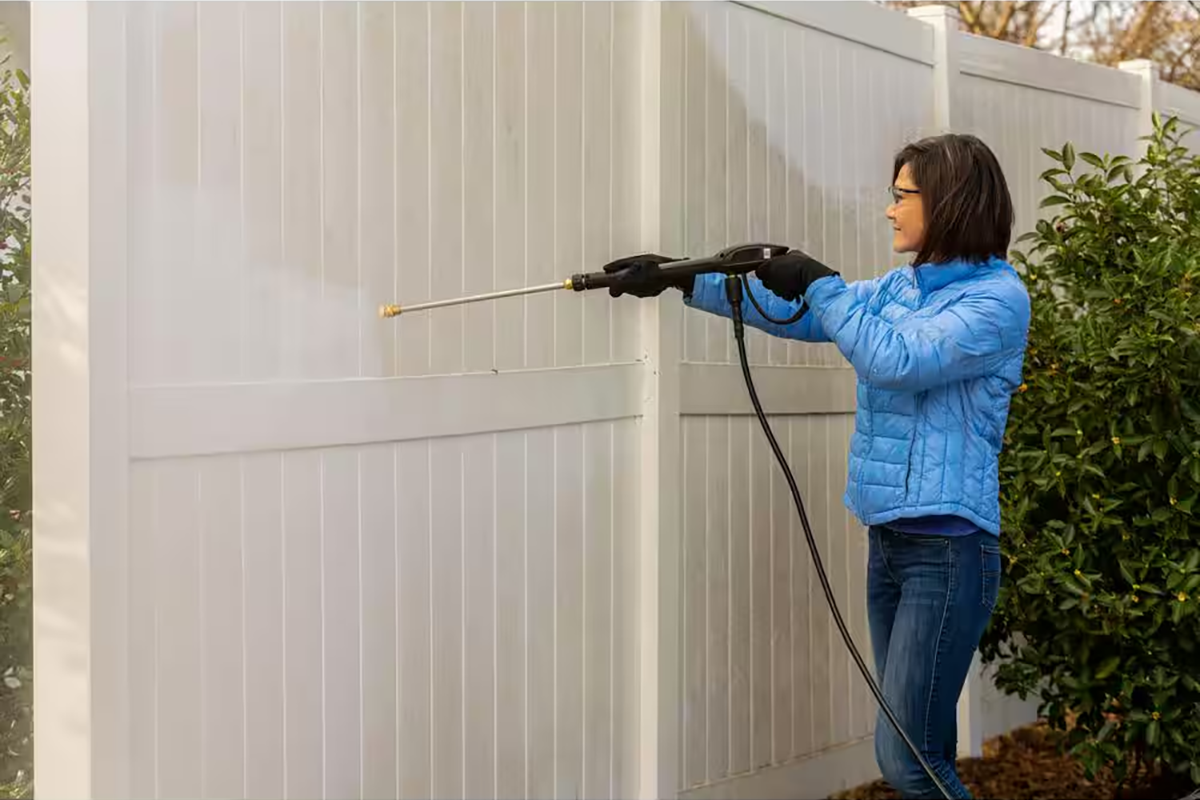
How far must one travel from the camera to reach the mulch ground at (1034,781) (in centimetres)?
409

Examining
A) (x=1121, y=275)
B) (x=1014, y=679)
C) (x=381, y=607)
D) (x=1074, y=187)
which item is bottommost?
(x=1014, y=679)

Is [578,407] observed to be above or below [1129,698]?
above

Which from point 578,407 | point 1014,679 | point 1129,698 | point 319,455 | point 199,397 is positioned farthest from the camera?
point 1014,679

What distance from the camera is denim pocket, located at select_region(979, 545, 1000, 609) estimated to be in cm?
291

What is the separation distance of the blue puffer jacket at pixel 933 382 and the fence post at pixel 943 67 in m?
1.46

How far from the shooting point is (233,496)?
2488 millimetres

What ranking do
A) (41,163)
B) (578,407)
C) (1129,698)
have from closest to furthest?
(41,163), (578,407), (1129,698)

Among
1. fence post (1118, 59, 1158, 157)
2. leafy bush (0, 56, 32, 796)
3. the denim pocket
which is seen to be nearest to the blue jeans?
the denim pocket

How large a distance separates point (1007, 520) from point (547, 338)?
4.73 feet

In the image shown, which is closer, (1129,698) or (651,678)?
(651,678)

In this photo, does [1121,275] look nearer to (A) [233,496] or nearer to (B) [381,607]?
(B) [381,607]

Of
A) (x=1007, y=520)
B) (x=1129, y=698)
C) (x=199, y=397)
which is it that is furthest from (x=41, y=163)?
(x=1129, y=698)

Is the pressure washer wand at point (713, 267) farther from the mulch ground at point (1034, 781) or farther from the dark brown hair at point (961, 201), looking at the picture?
the mulch ground at point (1034, 781)

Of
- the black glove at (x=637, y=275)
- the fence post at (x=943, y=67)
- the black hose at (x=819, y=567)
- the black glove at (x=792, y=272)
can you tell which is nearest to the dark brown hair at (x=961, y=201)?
the black glove at (x=792, y=272)
